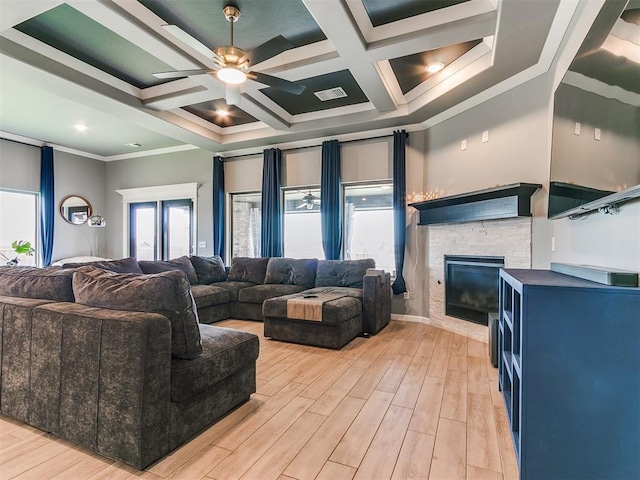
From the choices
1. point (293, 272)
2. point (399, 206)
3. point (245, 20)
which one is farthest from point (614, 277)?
point (293, 272)

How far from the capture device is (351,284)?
489 centimetres

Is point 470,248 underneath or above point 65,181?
underneath

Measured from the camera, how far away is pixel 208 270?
18.0 feet

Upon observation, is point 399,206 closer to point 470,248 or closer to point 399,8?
point 470,248

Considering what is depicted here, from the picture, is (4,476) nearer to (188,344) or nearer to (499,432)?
(188,344)

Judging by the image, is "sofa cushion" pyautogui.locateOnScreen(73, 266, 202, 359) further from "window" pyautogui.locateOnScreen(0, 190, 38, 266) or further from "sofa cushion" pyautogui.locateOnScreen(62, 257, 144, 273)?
"window" pyautogui.locateOnScreen(0, 190, 38, 266)

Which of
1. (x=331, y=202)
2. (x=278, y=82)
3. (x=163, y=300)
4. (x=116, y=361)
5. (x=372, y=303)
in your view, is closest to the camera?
(x=116, y=361)

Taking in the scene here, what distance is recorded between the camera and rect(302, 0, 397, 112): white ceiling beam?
2.64 meters

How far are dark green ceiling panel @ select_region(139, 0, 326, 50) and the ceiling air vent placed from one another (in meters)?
1.00

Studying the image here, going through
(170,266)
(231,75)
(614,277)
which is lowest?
(170,266)

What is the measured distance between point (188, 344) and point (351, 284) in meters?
3.25

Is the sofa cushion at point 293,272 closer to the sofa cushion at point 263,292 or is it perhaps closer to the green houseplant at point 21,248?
the sofa cushion at point 263,292

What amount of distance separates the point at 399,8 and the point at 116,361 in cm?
334

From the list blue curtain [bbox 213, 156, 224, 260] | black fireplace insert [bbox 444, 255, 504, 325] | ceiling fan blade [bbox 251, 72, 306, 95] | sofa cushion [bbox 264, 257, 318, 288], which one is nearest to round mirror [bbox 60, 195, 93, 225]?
blue curtain [bbox 213, 156, 224, 260]
